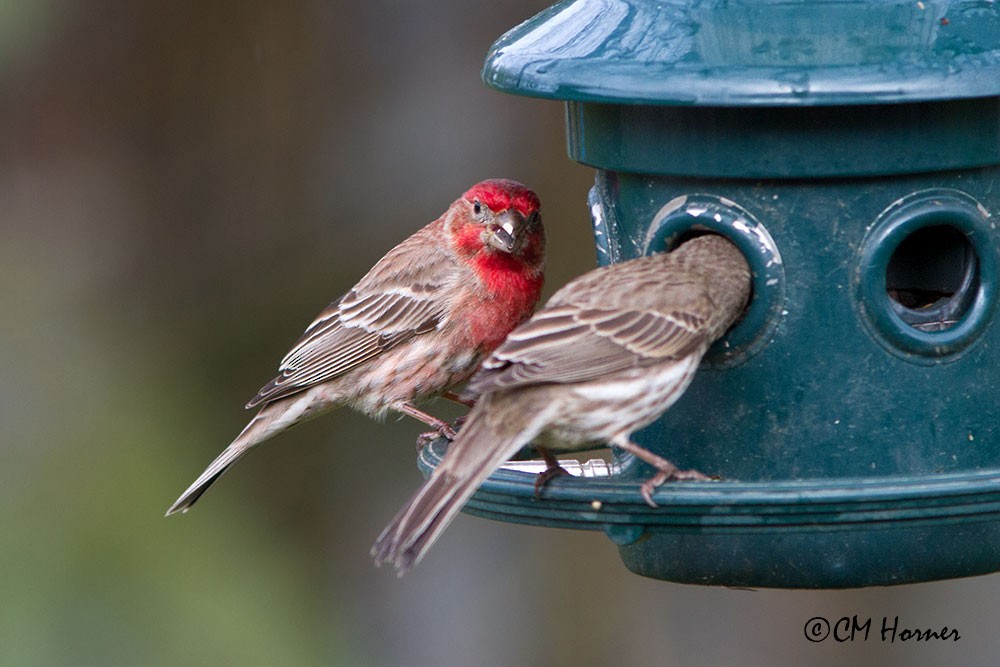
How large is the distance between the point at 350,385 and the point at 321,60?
127 inches

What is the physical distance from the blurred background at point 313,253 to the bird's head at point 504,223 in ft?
7.53

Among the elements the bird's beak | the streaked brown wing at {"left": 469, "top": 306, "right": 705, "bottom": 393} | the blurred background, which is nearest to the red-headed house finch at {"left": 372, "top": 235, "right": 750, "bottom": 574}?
the streaked brown wing at {"left": 469, "top": 306, "right": 705, "bottom": 393}

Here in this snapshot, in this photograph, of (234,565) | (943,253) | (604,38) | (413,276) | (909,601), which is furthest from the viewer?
(909,601)

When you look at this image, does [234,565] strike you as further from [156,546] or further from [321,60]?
[321,60]

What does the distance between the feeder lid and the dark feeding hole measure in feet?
2.64

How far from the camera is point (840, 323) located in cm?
541

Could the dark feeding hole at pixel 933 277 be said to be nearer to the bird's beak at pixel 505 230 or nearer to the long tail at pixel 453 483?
the long tail at pixel 453 483

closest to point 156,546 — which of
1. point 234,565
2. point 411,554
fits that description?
point 234,565

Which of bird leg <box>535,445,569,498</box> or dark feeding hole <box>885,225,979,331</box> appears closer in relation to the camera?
bird leg <box>535,445,569,498</box>

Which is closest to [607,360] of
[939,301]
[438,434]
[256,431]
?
[939,301]

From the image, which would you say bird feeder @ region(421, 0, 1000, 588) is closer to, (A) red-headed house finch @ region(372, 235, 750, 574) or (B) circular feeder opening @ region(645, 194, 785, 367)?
(B) circular feeder opening @ region(645, 194, 785, 367)

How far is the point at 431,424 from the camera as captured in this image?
7.01 metres

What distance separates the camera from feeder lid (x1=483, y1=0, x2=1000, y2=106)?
15.7 ft

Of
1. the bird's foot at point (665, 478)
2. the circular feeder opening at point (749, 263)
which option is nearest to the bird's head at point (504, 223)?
the circular feeder opening at point (749, 263)
